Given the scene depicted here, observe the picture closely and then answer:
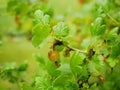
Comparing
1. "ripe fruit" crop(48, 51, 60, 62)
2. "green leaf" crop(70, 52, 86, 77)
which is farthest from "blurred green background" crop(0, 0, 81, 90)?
"green leaf" crop(70, 52, 86, 77)

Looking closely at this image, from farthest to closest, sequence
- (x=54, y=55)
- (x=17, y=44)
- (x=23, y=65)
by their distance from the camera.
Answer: (x=17, y=44)
(x=23, y=65)
(x=54, y=55)

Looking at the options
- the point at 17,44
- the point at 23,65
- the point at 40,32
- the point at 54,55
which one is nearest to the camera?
the point at 40,32

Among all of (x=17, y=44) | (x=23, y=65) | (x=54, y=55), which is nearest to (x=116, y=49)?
(x=54, y=55)

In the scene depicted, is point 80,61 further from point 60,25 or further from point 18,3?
point 18,3

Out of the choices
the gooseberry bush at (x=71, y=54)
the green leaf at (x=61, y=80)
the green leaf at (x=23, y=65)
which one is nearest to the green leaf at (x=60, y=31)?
the gooseberry bush at (x=71, y=54)

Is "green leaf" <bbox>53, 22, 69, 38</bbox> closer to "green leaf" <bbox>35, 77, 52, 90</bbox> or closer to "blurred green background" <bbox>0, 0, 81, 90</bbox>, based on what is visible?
"green leaf" <bbox>35, 77, 52, 90</bbox>

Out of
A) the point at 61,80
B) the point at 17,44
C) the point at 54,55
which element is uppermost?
the point at 17,44

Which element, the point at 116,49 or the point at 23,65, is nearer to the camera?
the point at 116,49

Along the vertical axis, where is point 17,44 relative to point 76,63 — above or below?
above

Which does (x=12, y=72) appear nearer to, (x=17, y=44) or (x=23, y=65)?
(x=23, y=65)
